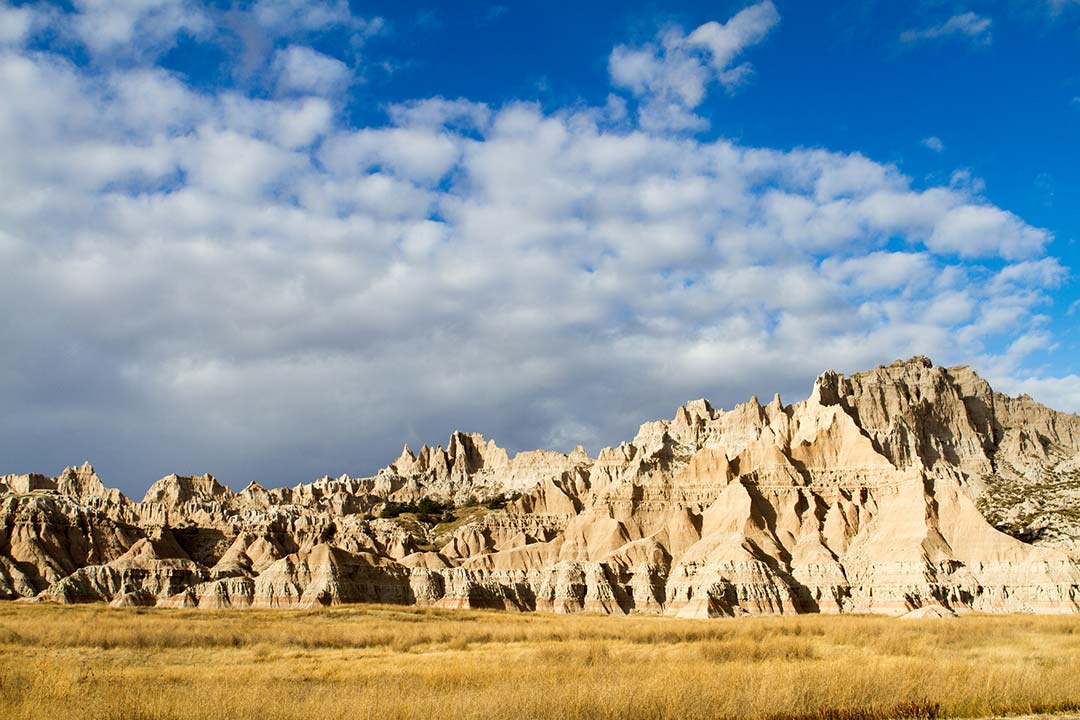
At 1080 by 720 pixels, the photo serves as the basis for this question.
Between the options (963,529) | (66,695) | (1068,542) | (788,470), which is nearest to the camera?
(66,695)

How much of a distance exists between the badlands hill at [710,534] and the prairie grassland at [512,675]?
3932 centimetres

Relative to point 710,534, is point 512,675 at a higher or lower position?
lower

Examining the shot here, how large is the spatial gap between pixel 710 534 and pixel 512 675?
78.5 metres

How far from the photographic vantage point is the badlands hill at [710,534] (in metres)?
79.1

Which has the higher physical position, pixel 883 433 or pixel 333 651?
pixel 883 433

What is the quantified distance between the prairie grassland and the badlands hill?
39.3 metres

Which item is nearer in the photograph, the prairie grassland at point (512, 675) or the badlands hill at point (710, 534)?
the prairie grassland at point (512, 675)

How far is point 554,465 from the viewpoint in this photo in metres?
186

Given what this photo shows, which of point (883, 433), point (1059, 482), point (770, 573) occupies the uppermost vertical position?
point (883, 433)

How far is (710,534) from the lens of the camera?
3851 inches

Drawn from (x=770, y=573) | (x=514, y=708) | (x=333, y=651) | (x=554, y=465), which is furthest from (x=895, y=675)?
(x=554, y=465)

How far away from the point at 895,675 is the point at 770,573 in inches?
2522

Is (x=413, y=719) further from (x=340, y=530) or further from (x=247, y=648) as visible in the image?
(x=340, y=530)

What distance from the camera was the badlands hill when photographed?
79.1 metres
